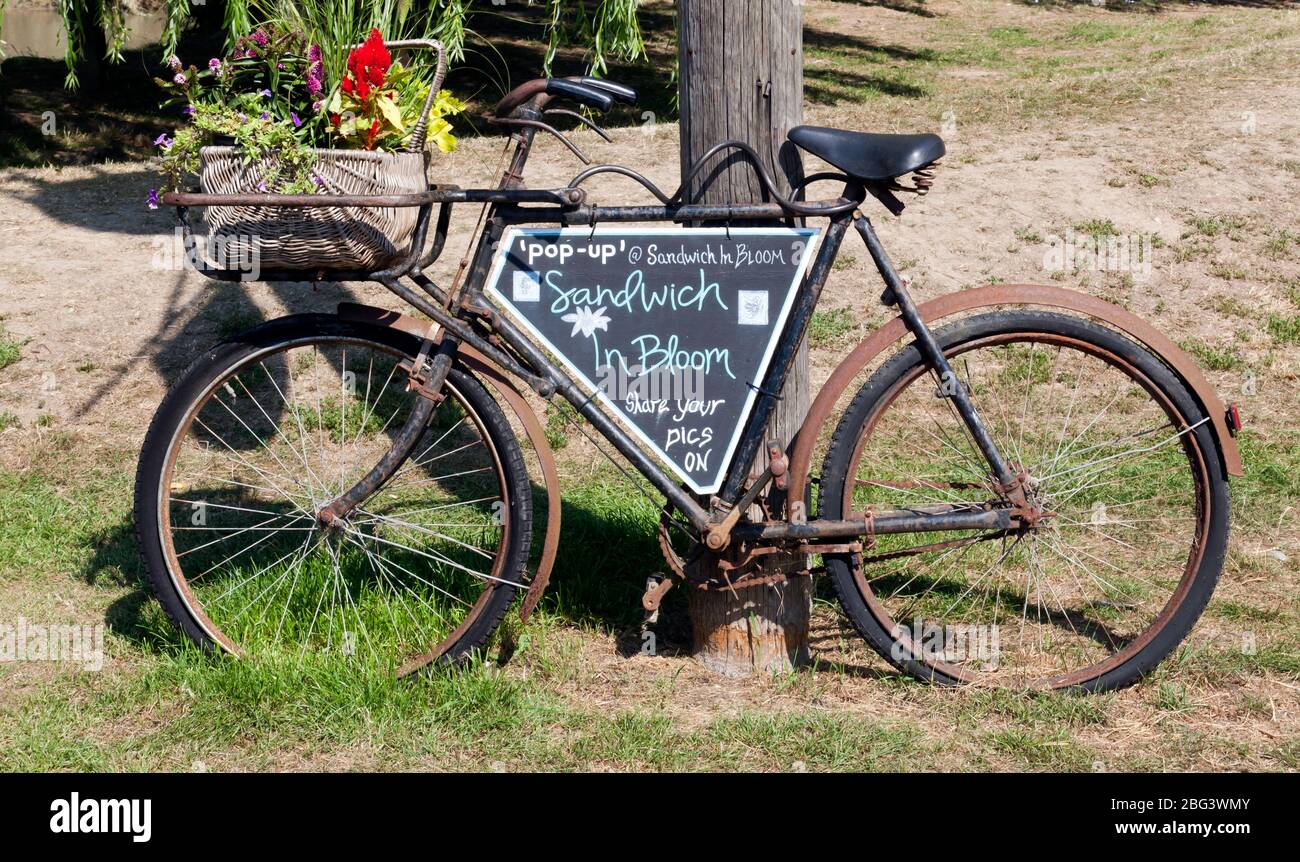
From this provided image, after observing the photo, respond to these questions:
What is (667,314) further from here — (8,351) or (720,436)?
(8,351)

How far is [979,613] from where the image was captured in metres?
4.14

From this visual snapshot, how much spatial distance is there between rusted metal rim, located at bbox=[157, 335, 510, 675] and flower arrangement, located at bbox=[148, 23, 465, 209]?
0.50m

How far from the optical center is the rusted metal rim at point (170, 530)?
3.55 meters

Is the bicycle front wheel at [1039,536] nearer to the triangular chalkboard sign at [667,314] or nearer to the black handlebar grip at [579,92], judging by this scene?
the triangular chalkboard sign at [667,314]

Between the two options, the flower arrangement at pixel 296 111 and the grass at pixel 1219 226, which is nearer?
the flower arrangement at pixel 296 111

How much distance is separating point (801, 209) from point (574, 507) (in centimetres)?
181

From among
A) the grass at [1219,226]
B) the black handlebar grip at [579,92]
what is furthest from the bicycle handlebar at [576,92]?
the grass at [1219,226]

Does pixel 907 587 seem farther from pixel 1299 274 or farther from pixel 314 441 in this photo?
pixel 1299 274

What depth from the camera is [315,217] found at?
323 centimetres

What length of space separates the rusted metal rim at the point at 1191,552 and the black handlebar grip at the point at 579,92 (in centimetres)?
109

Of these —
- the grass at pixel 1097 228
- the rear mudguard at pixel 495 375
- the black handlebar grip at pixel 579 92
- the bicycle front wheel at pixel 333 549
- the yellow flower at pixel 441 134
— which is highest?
the grass at pixel 1097 228

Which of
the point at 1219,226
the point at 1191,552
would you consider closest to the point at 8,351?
the point at 1191,552

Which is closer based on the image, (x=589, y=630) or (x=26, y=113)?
(x=589, y=630)

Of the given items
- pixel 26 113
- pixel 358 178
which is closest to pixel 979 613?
pixel 358 178
